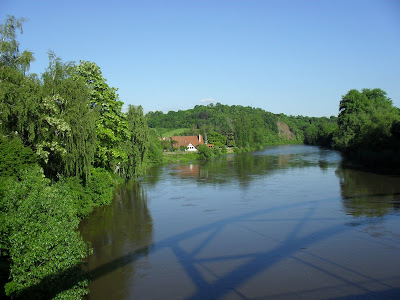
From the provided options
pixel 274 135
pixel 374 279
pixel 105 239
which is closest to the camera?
pixel 374 279

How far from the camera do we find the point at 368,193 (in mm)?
24844

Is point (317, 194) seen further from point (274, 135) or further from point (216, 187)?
point (274, 135)

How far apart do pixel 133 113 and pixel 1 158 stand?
1737 centimetres

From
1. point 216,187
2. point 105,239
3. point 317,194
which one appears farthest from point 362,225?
point 216,187

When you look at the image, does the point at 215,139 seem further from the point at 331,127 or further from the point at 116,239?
the point at 116,239

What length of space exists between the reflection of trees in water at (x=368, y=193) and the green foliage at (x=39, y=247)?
51.1ft

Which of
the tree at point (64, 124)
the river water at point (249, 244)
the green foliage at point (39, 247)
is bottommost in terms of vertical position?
the river water at point (249, 244)

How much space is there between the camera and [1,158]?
13227mm

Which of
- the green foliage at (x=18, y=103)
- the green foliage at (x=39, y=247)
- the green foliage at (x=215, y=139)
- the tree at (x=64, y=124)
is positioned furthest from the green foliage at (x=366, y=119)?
the green foliage at (x=39, y=247)

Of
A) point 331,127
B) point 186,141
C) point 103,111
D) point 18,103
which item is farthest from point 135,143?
point 331,127

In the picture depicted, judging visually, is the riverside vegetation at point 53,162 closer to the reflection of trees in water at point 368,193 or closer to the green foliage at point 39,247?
the green foliage at point 39,247

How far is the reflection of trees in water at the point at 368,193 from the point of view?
20.0 meters

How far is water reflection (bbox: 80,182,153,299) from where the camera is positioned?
1148 centimetres

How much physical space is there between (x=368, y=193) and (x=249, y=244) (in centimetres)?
1436
